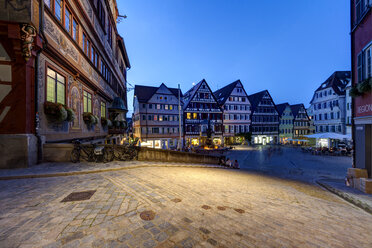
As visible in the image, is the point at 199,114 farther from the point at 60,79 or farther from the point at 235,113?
the point at 60,79

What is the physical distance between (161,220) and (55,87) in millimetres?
8786

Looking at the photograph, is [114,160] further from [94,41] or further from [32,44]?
[94,41]

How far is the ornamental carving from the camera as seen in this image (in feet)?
19.0

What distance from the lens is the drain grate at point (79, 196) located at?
3.71 m

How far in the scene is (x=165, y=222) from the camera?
9.33ft

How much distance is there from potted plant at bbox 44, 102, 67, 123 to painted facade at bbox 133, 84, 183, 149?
2198cm

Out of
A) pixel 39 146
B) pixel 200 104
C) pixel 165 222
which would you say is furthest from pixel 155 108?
pixel 165 222

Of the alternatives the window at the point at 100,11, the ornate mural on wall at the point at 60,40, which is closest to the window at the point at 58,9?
the ornate mural on wall at the point at 60,40

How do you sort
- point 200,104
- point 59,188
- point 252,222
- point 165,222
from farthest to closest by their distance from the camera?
point 200,104
point 59,188
point 252,222
point 165,222

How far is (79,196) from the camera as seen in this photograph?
3887 millimetres

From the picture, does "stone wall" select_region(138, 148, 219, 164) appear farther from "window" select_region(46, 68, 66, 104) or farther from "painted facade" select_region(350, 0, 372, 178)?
"painted facade" select_region(350, 0, 372, 178)

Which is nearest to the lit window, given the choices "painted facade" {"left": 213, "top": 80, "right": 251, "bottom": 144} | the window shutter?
the window shutter

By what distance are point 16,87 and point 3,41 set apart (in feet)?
6.15

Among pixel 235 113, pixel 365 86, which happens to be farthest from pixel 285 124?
pixel 365 86
